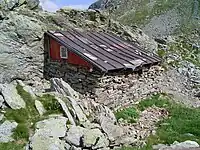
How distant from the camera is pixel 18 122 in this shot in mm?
16078

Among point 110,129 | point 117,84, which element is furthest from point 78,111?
point 117,84

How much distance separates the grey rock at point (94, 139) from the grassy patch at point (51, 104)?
7.08ft

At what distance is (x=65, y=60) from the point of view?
25984 mm

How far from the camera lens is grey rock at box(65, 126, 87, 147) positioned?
595 inches

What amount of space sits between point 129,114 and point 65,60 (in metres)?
6.04

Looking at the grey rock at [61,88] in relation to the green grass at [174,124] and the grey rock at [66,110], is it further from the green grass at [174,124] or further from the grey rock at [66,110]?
the green grass at [174,124]

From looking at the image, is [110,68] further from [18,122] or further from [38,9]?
[38,9]

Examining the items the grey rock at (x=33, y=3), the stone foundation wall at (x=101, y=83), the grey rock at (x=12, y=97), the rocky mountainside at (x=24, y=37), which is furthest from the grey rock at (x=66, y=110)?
the grey rock at (x=33, y=3)

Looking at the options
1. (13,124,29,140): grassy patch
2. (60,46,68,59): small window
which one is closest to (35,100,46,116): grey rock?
(13,124,29,140): grassy patch

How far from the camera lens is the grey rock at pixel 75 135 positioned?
1511 cm

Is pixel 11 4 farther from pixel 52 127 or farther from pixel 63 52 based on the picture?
pixel 52 127

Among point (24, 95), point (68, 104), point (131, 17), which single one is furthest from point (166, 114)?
point (131, 17)

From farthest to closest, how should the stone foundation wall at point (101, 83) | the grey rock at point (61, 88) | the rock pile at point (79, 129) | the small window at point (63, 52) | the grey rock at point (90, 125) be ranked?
the small window at point (63, 52)
the stone foundation wall at point (101, 83)
the grey rock at point (61, 88)
the grey rock at point (90, 125)
the rock pile at point (79, 129)

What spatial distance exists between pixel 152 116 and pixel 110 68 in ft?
12.9
